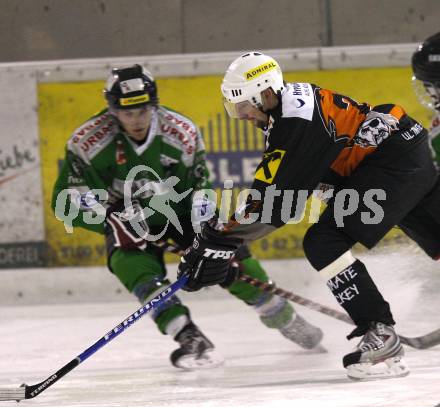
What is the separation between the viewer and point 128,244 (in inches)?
161

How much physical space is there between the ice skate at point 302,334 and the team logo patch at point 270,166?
1.10m

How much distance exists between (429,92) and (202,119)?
195 centimetres

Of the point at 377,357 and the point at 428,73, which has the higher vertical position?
the point at 428,73

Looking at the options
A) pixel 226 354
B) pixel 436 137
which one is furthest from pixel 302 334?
pixel 436 137

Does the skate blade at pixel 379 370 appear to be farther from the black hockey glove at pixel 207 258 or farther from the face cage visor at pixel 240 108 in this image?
the face cage visor at pixel 240 108

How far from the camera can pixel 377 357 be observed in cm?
331

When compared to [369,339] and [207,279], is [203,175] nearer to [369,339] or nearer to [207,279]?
[207,279]

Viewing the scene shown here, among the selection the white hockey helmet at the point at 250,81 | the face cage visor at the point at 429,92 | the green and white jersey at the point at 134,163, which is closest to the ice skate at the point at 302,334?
the green and white jersey at the point at 134,163

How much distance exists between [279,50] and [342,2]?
1.46 feet

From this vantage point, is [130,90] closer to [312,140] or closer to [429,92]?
[312,140]

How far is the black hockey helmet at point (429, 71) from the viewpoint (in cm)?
379

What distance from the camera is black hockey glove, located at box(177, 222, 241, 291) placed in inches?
131

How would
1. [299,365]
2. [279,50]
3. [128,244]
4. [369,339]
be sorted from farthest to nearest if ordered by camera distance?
[279,50], [128,244], [299,365], [369,339]

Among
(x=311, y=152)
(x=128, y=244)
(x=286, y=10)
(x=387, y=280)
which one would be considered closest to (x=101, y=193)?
(x=128, y=244)
